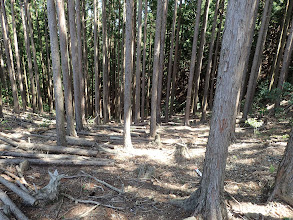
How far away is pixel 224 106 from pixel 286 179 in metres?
2.19

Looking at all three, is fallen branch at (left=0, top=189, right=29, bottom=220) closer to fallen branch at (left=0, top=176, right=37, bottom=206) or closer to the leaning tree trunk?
fallen branch at (left=0, top=176, right=37, bottom=206)

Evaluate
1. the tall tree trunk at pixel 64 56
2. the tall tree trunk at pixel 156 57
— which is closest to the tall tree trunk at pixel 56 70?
the tall tree trunk at pixel 64 56

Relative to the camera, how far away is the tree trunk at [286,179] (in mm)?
3482

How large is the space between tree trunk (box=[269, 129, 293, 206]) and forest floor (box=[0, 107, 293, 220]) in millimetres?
167

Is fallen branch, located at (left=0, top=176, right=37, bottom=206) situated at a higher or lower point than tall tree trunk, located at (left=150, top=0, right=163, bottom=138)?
lower

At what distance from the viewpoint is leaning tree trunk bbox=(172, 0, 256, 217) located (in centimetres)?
273

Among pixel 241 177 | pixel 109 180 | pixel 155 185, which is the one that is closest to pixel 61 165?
pixel 109 180

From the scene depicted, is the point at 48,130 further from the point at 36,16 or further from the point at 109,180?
the point at 36,16

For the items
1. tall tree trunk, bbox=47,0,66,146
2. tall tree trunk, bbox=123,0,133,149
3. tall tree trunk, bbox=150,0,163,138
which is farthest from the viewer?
tall tree trunk, bbox=150,0,163,138

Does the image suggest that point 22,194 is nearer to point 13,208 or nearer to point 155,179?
point 13,208

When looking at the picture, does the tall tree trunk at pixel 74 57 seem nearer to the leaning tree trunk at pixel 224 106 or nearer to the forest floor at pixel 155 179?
the forest floor at pixel 155 179

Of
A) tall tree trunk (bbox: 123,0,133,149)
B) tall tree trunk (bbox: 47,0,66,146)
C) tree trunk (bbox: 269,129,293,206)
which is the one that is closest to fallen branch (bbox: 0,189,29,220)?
tall tree trunk (bbox: 47,0,66,146)

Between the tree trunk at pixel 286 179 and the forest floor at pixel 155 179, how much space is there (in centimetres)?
17

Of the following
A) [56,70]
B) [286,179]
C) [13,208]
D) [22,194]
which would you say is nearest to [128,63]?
[56,70]
